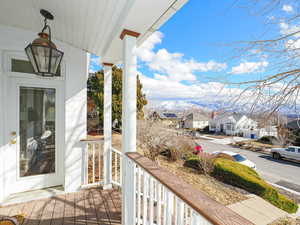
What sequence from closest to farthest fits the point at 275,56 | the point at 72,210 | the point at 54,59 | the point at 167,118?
the point at 275,56, the point at 54,59, the point at 72,210, the point at 167,118

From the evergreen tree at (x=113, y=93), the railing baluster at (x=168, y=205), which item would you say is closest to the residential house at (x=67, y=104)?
the railing baluster at (x=168, y=205)

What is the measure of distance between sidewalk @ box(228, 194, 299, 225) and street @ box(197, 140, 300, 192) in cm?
109

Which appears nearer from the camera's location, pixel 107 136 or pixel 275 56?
pixel 275 56

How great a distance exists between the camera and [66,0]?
1452 mm

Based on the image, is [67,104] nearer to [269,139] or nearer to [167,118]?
[269,139]

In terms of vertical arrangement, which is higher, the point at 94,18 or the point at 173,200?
the point at 94,18

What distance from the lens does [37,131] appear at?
245 cm

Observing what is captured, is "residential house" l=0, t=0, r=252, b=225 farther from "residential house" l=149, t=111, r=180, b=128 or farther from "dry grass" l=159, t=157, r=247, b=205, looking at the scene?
"residential house" l=149, t=111, r=180, b=128

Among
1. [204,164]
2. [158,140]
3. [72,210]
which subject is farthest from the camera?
[158,140]

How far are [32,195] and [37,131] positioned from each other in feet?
3.38

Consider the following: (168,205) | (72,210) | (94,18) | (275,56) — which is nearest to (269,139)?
(275,56)

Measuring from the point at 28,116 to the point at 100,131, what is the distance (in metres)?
6.60

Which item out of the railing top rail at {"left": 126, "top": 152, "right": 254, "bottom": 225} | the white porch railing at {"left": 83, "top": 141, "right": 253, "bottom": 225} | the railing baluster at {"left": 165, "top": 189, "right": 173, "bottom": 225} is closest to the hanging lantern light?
the white porch railing at {"left": 83, "top": 141, "right": 253, "bottom": 225}

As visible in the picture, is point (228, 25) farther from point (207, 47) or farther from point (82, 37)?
point (82, 37)
